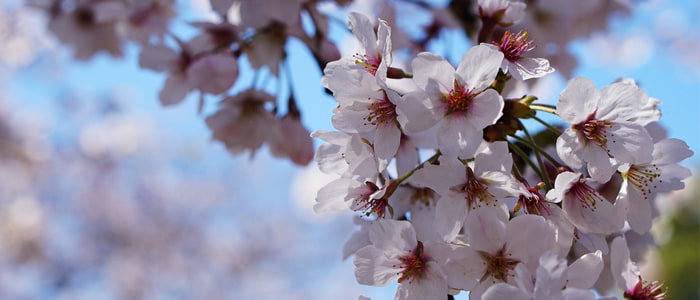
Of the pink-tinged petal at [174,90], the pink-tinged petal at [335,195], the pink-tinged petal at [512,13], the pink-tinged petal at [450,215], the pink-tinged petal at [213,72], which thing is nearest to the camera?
the pink-tinged petal at [450,215]

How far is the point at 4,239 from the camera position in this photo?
711 centimetres

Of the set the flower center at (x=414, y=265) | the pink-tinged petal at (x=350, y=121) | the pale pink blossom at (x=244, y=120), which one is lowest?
the flower center at (x=414, y=265)

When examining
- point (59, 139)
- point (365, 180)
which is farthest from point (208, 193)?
point (365, 180)

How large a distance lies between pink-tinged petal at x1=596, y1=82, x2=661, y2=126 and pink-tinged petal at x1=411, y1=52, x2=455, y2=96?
0.73 feet

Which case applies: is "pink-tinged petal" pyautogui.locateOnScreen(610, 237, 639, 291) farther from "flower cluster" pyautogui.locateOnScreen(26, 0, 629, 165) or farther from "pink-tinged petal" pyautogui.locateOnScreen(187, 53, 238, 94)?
"pink-tinged petal" pyautogui.locateOnScreen(187, 53, 238, 94)

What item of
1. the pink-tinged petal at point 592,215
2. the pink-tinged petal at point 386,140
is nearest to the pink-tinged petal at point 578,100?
the pink-tinged petal at point 592,215

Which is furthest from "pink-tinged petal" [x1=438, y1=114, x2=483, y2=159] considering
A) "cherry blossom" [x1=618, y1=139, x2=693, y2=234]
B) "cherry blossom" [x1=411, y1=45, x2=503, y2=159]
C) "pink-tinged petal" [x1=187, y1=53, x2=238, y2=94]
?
"pink-tinged petal" [x1=187, y1=53, x2=238, y2=94]

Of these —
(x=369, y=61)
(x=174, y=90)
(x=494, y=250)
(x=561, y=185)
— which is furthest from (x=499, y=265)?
(x=174, y=90)

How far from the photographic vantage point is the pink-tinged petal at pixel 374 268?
2.52 ft

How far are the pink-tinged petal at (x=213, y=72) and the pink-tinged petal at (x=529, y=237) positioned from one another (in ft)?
2.41

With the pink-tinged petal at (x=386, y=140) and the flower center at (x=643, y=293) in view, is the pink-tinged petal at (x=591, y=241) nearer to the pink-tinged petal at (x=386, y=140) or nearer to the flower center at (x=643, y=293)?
the flower center at (x=643, y=293)

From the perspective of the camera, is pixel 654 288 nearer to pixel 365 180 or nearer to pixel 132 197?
pixel 365 180

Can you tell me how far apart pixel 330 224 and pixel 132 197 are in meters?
3.10

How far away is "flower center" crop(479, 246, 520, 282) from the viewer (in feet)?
2.32
